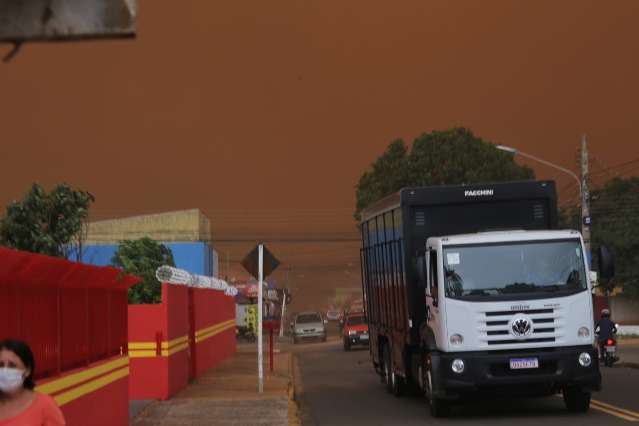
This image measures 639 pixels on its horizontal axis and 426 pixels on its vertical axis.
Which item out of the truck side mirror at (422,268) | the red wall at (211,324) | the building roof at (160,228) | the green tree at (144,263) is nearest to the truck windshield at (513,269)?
the truck side mirror at (422,268)

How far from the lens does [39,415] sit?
655 centimetres

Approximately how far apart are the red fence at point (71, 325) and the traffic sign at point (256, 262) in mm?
8242

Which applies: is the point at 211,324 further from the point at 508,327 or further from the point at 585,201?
the point at 508,327

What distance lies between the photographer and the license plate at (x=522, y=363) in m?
19.0

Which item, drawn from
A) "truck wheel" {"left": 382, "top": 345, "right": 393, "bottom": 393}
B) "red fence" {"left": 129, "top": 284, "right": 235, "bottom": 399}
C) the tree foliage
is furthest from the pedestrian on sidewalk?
the tree foliage

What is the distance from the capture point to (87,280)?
14734 mm

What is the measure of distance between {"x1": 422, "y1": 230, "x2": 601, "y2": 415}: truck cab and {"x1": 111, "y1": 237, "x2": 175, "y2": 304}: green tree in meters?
13.8

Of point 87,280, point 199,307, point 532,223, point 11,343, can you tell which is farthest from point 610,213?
point 11,343

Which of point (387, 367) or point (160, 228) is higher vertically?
point (160, 228)

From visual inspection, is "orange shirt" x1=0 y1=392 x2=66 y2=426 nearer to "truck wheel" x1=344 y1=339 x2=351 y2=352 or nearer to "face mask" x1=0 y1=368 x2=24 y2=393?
"face mask" x1=0 y1=368 x2=24 y2=393

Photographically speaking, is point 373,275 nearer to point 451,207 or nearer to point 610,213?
point 451,207

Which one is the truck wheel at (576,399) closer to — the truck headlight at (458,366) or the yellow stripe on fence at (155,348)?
the truck headlight at (458,366)

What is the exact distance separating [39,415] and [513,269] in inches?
536

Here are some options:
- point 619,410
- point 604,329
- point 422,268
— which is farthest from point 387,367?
point 604,329
